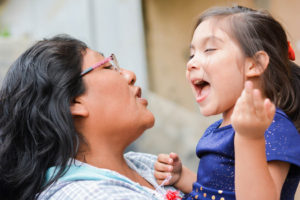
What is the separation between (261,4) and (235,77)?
9.25ft

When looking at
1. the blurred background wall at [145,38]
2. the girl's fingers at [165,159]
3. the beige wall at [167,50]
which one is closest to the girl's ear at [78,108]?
the girl's fingers at [165,159]

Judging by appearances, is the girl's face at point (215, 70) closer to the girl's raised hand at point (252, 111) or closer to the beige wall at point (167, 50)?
the girl's raised hand at point (252, 111)

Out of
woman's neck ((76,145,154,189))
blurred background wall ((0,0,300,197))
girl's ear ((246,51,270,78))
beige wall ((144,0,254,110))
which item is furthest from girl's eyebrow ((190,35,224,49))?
beige wall ((144,0,254,110))

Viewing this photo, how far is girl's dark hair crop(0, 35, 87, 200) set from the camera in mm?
1693

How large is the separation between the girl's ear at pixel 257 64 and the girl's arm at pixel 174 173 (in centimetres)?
61

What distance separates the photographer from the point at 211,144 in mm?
1760

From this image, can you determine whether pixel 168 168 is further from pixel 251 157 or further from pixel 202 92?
pixel 251 157

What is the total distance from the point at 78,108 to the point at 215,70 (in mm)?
625

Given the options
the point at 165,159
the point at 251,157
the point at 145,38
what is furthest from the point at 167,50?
the point at 251,157

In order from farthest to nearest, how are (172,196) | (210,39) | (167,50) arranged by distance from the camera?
(167,50) → (172,196) → (210,39)

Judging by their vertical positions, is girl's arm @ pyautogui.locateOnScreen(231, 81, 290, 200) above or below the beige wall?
above

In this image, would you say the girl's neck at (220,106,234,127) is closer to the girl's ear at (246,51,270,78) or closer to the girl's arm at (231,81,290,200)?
the girl's ear at (246,51,270,78)

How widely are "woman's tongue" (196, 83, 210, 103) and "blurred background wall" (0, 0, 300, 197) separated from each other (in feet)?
9.06

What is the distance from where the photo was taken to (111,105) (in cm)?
188
